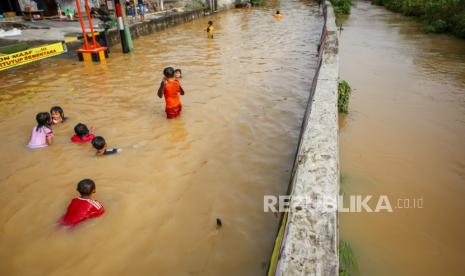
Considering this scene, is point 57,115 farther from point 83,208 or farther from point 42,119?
point 83,208

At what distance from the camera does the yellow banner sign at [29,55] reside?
30.4ft

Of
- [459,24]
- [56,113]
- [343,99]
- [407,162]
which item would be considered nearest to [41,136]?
[56,113]

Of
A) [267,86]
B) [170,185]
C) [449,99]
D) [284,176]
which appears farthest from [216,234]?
[449,99]

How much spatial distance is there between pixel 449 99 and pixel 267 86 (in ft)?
14.2

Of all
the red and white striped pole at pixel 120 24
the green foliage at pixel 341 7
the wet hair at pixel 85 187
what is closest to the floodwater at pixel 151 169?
the wet hair at pixel 85 187

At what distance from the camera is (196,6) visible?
75.0ft

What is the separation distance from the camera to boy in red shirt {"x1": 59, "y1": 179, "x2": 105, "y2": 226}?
382cm

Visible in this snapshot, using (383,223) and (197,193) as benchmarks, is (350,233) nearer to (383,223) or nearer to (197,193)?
(383,223)

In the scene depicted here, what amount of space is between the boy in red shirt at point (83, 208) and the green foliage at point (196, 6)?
20.3 m

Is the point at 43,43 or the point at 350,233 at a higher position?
the point at 43,43

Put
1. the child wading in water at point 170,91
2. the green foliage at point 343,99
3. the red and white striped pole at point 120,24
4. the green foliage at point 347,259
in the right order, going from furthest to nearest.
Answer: the red and white striped pole at point 120,24, the green foliage at point 343,99, the child wading in water at point 170,91, the green foliage at point 347,259

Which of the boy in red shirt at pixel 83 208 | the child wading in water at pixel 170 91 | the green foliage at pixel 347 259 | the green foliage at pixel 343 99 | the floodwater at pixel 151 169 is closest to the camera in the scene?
the green foliage at pixel 347 259

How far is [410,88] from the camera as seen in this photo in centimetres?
851

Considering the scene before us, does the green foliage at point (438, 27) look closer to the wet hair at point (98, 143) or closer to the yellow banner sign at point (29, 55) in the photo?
the yellow banner sign at point (29, 55)
